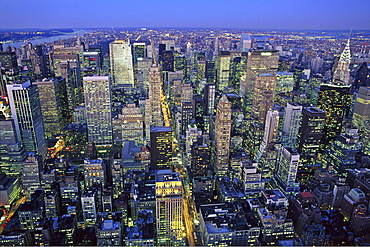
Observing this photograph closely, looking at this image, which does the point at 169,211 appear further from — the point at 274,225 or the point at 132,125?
the point at 132,125

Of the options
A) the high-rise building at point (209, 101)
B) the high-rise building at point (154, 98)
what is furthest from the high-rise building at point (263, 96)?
the high-rise building at point (154, 98)

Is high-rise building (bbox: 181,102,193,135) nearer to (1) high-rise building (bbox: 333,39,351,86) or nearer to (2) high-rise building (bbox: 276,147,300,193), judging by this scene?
(2) high-rise building (bbox: 276,147,300,193)

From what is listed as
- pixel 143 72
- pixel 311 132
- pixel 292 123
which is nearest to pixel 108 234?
pixel 311 132

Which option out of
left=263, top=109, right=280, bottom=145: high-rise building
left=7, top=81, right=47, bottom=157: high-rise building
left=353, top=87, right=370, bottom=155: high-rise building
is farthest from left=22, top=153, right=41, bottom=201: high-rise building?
left=353, top=87, right=370, bottom=155: high-rise building

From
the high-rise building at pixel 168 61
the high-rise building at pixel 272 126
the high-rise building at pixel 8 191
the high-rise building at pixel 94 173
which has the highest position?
the high-rise building at pixel 168 61

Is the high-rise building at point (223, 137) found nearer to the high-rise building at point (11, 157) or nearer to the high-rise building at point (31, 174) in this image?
the high-rise building at point (31, 174)

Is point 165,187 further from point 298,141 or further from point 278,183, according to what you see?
point 298,141
